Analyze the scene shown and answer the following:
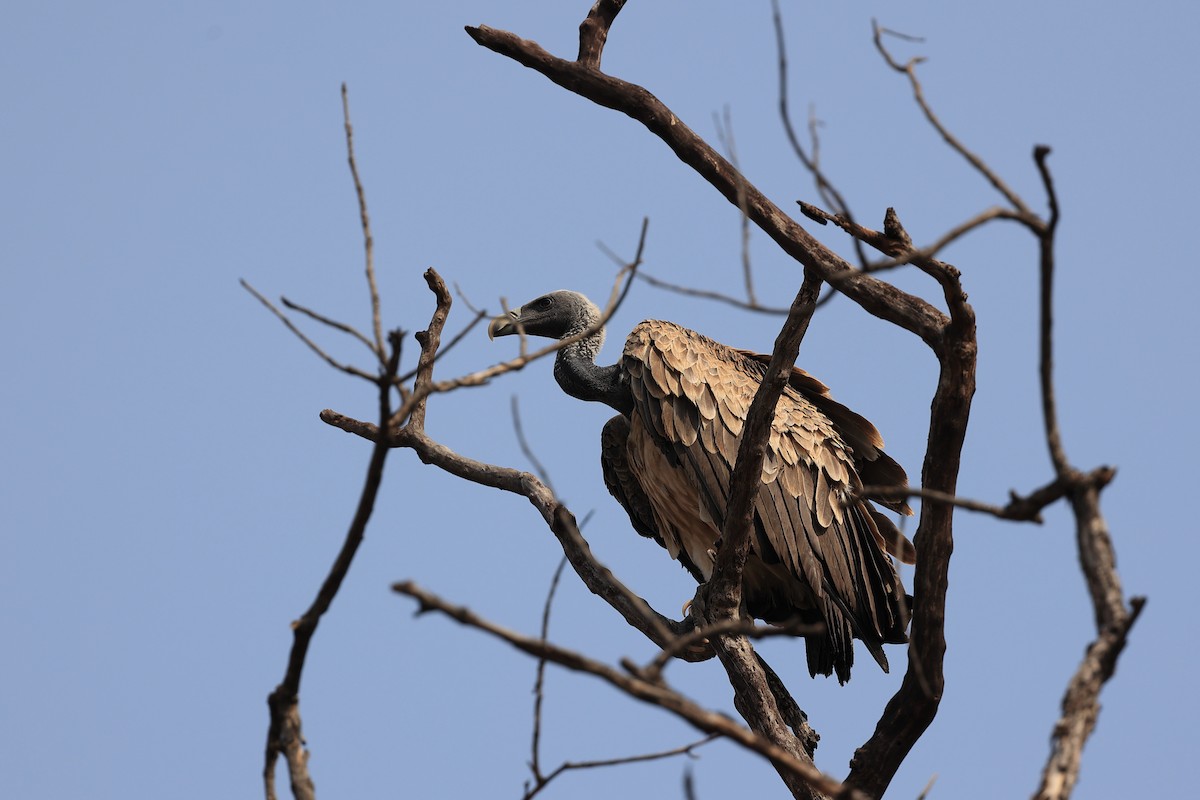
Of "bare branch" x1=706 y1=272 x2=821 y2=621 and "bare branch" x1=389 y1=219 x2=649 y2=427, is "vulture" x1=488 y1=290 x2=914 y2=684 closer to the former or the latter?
"bare branch" x1=706 y1=272 x2=821 y2=621

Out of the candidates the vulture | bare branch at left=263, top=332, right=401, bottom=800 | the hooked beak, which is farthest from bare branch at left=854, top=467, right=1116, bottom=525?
the hooked beak

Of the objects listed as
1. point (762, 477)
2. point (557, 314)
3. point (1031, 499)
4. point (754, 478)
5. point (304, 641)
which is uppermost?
point (557, 314)

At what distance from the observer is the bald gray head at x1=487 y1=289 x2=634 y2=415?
8289mm

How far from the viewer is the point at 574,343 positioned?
783cm

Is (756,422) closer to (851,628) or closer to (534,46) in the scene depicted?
(534,46)

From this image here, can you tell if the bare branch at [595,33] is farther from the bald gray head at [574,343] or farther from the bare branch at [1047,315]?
the bare branch at [1047,315]

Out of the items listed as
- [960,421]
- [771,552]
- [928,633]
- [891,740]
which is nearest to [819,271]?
[960,421]

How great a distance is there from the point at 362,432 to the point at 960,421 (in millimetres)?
3427

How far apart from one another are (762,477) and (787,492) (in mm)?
176

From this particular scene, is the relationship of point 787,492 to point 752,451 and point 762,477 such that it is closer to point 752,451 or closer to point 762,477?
point 762,477

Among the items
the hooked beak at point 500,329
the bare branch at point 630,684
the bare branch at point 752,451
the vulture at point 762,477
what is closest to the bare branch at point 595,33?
the bare branch at point 752,451

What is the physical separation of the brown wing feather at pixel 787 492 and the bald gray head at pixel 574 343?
0.27 m

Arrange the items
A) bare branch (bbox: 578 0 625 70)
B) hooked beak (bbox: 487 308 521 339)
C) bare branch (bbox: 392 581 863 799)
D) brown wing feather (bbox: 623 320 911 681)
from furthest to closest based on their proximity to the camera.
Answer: hooked beak (bbox: 487 308 521 339) → brown wing feather (bbox: 623 320 911 681) → bare branch (bbox: 578 0 625 70) → bare branch (bbox: 392 581 863 799)

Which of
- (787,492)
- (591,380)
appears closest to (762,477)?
(787,492)
